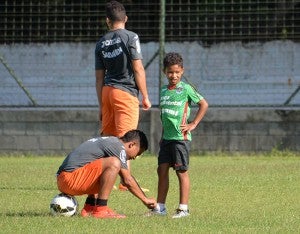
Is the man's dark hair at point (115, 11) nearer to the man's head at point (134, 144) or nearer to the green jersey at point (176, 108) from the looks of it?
the green jersey at point (176, 108)

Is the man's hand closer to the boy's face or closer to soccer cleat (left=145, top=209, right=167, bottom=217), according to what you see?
soccer cleat (left=145, top=209, right=167, bottom=217)

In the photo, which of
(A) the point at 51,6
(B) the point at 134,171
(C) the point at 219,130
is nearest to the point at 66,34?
(A) the point at 51,6

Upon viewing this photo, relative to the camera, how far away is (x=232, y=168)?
1573 cm

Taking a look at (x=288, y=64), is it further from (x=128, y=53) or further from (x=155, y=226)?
(x=155, y=226)

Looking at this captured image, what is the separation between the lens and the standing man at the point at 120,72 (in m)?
12.3

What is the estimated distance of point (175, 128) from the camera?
10125 mm

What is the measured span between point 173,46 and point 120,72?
7589 millimetres

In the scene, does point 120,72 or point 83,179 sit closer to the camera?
point 83,179

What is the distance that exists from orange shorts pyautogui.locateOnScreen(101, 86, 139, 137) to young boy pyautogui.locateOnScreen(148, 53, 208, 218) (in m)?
1.99

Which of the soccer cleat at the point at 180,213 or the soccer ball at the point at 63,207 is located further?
the soccer cleat at the point at 180,213

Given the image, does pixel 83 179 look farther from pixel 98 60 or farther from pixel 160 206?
pixel 98 60

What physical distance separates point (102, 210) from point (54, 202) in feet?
1.50

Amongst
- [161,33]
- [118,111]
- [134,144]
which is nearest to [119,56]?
[118,111]

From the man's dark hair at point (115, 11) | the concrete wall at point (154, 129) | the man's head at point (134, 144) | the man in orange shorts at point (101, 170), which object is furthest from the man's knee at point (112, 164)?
the concrete wall at point (154, 129)
